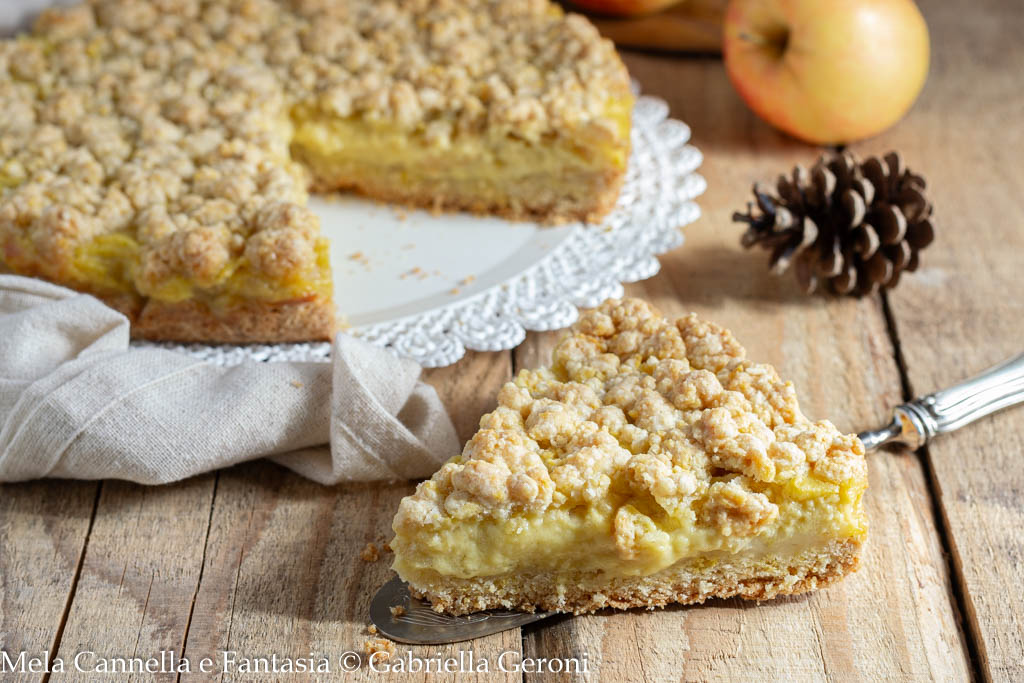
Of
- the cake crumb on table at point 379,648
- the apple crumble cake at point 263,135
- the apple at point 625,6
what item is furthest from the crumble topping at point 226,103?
the cake crumb on table at point 379,648

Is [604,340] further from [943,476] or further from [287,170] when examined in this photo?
[287,170]

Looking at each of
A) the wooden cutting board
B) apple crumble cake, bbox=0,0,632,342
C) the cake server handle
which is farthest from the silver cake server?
the wooden cutting board

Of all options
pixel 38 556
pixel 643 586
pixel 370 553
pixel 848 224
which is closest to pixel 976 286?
pixel 848 224

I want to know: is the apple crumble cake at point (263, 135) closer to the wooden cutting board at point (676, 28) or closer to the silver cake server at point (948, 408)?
the wooden cutting board at point (676, 28)

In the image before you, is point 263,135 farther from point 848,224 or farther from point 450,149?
point 848,224

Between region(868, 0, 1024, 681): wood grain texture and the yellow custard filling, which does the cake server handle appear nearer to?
region(868, 0, 1024, 681): wood grain texture
